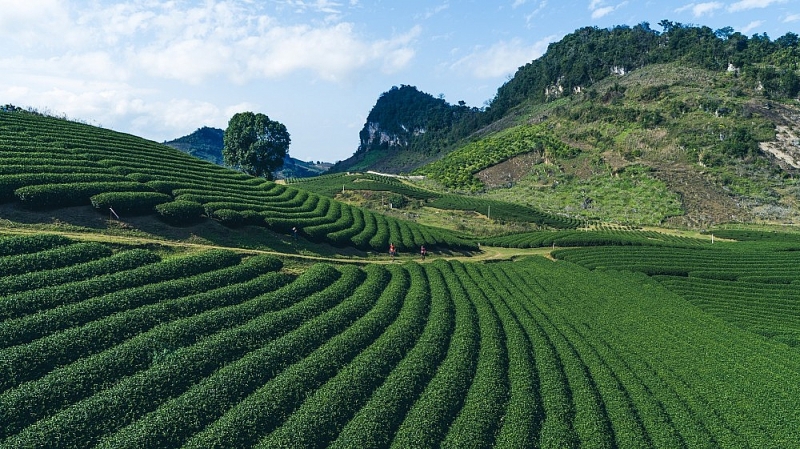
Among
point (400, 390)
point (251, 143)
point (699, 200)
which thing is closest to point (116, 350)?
point (400, 390)

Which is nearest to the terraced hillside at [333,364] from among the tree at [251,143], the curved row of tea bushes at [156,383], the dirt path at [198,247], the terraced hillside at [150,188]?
the curved row of tea bushes at [156,383]

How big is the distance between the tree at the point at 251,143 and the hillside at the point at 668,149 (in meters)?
58.5

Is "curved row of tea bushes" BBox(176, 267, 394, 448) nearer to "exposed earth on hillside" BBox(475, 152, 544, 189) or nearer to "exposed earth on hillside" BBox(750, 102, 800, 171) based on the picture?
"exposed earth on hillside" BBox(475, 152, 544, 189)

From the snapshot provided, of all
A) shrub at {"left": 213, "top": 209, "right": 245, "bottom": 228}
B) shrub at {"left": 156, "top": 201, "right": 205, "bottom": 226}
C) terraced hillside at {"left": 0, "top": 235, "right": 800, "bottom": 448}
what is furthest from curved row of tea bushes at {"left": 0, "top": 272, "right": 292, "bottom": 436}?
shrub at {"left": 213, "top": 209, "right": 245, "bottom": 228}

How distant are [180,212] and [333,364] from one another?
20.3 m

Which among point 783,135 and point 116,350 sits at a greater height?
point 783,135

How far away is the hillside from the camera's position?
103 meters

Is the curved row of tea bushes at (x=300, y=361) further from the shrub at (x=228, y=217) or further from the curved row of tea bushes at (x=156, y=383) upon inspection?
the shrub at (x=228, y=217)

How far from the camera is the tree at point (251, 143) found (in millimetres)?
80125

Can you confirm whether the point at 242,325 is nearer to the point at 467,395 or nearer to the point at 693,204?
the point at 467,395

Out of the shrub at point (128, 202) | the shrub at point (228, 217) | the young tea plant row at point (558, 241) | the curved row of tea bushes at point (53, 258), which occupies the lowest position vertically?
the young tea plant row at point (558, 241)

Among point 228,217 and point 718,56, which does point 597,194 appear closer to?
point 228,217

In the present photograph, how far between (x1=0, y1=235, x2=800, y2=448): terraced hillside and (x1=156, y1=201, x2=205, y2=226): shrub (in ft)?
21.7

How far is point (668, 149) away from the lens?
122 metres
